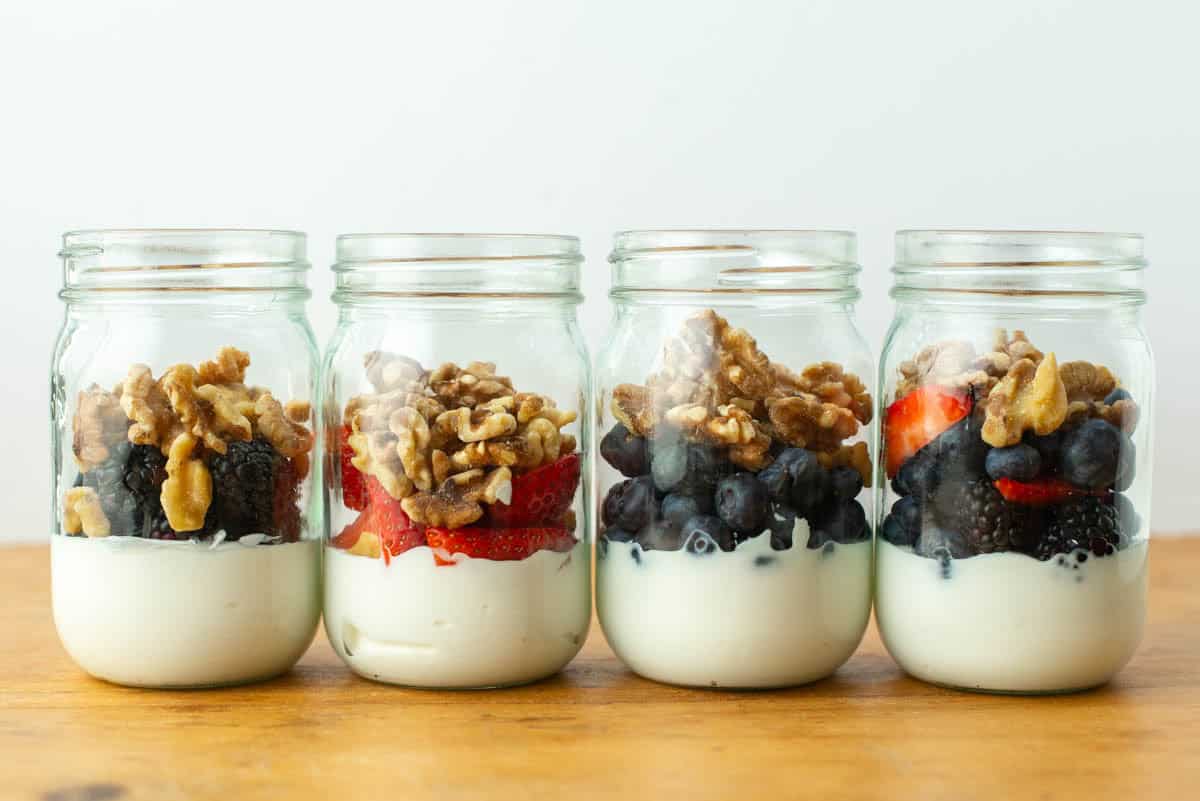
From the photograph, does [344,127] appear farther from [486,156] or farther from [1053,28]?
[1053,28]

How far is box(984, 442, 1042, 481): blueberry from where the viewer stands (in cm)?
112

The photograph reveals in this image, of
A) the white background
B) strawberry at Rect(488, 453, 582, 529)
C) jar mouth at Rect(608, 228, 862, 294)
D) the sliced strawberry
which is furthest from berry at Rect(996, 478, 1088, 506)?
the white background

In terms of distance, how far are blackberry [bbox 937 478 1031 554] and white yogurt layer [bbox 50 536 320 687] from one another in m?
0.55

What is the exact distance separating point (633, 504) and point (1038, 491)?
32 centimetres

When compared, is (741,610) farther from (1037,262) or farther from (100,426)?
(100,426)

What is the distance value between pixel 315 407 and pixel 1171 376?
4.09ft

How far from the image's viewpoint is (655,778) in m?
0.99

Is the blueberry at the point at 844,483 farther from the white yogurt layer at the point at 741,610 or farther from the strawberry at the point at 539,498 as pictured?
the strawberry at the point at 539,498

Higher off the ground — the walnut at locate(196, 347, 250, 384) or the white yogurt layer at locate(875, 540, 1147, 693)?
the walnut at locate(196, 347, 250, 384)

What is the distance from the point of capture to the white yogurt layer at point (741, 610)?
117cm

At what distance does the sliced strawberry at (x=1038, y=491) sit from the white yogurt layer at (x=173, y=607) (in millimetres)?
582

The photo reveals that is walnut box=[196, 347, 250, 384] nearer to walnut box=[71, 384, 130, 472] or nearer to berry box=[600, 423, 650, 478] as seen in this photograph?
walnut box=[71, 384, 130, 472]

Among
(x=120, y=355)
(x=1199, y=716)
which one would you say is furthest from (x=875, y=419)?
(x=120, y=355)

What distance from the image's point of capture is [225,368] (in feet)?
3.99
